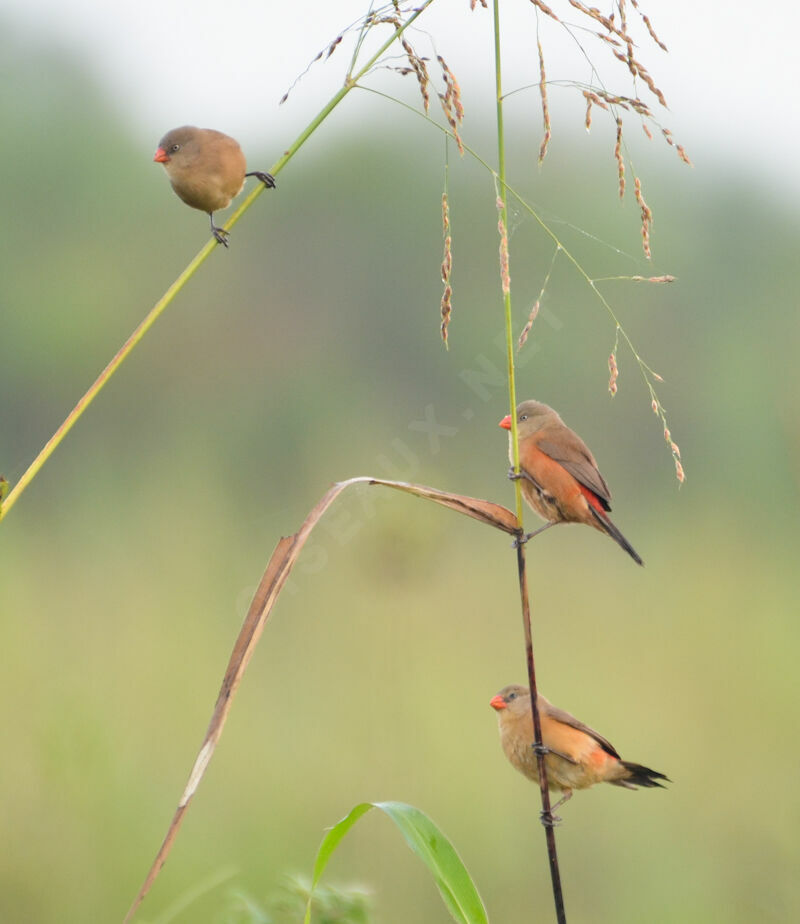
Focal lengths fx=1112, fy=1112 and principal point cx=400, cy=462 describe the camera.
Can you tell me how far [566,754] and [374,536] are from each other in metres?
4.24

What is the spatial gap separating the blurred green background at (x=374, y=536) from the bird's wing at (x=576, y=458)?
0.24 meters

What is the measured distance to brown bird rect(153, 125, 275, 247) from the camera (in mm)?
1943

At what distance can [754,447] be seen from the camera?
29.7 feet

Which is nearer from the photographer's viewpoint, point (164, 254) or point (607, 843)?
point (607, 843)

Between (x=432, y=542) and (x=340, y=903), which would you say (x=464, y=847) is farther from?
(x=340, y=903)

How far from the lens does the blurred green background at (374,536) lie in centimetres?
561

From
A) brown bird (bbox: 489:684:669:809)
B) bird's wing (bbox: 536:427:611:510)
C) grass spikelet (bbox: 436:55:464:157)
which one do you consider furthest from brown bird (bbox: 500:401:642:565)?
grass spikelet (bbox: 436:55:464:157)

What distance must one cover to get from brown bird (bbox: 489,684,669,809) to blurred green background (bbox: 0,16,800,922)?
0.96m

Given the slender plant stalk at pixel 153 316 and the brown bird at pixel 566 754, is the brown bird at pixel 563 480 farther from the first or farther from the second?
the slender plant stalk at pixel 153 316

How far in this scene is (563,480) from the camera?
112 inches

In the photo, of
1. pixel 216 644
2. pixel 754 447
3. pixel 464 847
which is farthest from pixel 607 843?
pixel 754 447

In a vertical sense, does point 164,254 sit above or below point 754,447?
below

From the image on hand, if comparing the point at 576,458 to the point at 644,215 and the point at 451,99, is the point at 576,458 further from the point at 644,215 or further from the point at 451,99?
the point at 451,99

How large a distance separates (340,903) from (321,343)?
891cm
